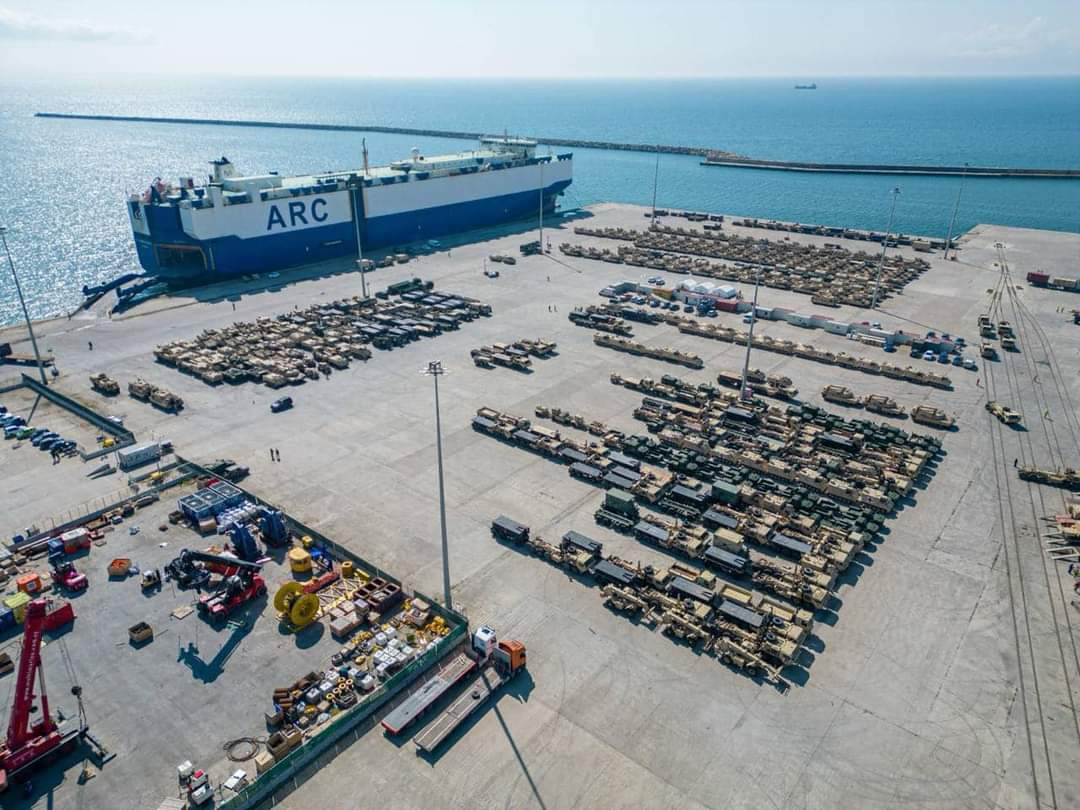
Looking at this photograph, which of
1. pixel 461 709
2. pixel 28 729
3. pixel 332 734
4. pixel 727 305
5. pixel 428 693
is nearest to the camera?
pixel 28 729

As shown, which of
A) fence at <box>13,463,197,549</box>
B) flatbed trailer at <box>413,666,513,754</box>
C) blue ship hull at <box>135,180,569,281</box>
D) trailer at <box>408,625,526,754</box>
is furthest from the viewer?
blue ship hull at <box>135,180,569,281</box>

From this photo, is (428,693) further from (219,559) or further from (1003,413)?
(1003,413)

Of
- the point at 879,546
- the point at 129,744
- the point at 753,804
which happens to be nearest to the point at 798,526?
the point at 879,546

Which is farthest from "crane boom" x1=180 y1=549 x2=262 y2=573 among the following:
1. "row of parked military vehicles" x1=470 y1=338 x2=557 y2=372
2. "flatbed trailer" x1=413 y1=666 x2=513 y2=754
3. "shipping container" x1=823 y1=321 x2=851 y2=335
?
"shipping container" x1=823 y1=321 x2=851 y2=335

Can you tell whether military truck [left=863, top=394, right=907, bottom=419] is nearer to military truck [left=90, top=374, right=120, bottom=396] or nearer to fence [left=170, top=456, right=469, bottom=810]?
fence [left=170, top=456, right=469, bottom=810]

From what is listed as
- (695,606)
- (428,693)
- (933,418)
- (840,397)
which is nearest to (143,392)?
(428,693)

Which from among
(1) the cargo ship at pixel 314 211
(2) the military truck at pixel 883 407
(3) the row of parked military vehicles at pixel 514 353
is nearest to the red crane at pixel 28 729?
(3) the row of parked military vehicles at pixel 514 353

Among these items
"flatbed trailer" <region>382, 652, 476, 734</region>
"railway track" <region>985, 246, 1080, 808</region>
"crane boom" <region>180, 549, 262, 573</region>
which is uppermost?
"crane boom" <region>180, 549, 262, 573</region>
